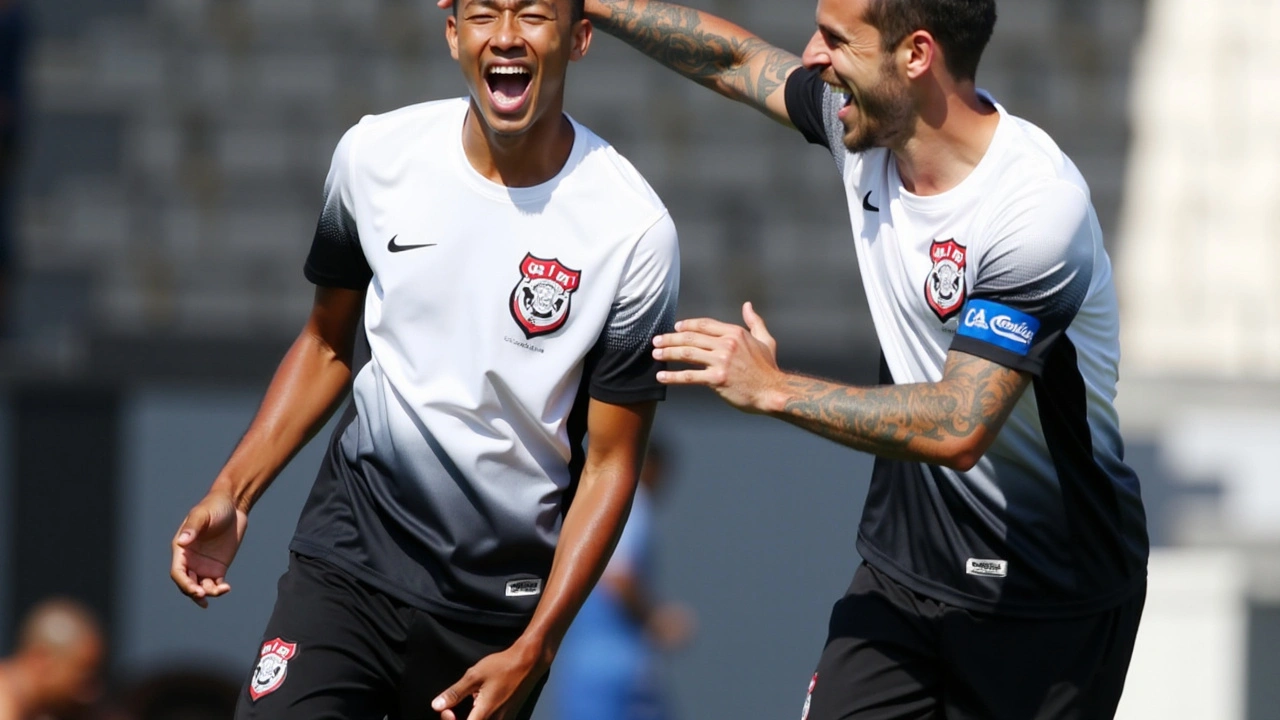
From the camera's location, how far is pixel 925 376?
13.6 feet

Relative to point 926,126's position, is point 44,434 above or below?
below

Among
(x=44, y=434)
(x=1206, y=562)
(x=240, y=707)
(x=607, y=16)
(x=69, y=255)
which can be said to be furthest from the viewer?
(x=69, y=255)

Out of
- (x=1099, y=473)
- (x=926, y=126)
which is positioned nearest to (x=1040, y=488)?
(x=1099, y=473)

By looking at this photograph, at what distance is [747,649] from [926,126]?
4726mm

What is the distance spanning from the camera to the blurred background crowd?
27.1 ft

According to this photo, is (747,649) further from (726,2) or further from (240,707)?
(240,707)

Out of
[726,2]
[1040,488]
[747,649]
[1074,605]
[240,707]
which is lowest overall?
[747,649]

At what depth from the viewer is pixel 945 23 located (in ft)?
13.1

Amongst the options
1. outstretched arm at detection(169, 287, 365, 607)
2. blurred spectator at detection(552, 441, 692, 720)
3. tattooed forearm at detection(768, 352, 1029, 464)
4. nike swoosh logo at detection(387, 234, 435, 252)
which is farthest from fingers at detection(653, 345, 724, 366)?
blurred spectator at detection(552, 441, 692, 720)

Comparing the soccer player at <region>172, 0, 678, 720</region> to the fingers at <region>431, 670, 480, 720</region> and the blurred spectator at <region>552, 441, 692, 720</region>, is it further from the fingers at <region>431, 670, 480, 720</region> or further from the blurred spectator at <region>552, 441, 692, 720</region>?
the blurred spectator at <region>552, 441, 692, 720</region>

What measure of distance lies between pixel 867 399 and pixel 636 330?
55 centimetres

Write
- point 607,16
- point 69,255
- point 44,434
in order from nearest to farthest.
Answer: point 607,16 → point 44,434 → point 69,255

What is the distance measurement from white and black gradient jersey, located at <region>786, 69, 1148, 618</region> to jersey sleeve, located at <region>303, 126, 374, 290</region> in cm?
115

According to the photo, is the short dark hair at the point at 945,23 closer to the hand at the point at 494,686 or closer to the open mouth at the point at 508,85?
the open mouth at the point at 508,85
